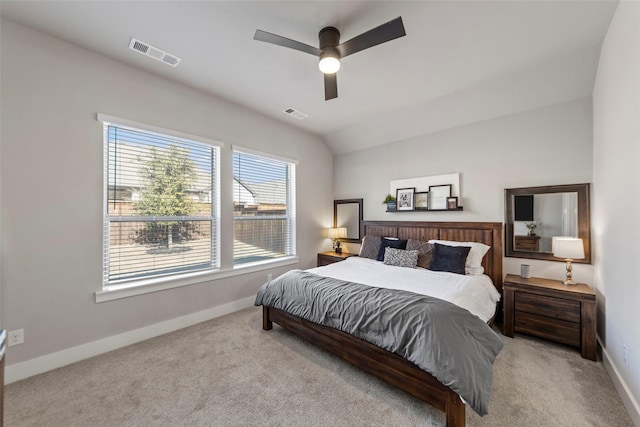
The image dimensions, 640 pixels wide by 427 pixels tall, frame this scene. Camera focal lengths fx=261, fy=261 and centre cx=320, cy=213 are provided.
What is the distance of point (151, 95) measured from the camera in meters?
2.96

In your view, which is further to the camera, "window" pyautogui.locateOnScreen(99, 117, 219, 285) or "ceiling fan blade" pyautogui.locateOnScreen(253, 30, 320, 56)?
"window" pyautogui.locateOnScreen(99, 117, 219, 285)

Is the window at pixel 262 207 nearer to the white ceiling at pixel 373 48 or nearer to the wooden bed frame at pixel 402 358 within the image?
the white ceiling at pixel 373 48

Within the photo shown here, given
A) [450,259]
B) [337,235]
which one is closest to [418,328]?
[450,259]

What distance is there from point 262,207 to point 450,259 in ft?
Result: 9.20

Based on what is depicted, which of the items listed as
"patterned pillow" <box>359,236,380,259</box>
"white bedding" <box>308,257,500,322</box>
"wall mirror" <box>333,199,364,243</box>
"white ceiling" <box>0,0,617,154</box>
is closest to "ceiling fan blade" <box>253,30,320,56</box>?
"white ceiling" <box>0,0,617,154</box>

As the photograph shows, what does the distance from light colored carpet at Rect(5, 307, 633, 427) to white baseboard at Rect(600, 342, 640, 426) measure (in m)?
0.05

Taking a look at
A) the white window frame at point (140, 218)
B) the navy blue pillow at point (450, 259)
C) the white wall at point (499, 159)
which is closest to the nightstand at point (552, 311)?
the navy blue pillow at point (450, 259)

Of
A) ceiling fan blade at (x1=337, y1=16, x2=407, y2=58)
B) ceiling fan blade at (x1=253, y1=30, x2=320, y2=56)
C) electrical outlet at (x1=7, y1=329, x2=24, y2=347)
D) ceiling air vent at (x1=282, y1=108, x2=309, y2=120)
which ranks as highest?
ceiling air vent at (x1=282, y1=108, x2=309, y2=120)

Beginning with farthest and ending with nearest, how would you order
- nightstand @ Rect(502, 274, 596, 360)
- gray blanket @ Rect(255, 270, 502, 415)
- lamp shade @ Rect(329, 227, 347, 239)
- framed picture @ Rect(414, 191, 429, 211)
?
lamp shade @ Rect(329, 227, 347, 239)
framed picture @ Rect(414, 191, 429, 211)
nightstand @ Rect(502, 274, 596, 360)
gray blanket @ Rect(255, 270, 502, 415)

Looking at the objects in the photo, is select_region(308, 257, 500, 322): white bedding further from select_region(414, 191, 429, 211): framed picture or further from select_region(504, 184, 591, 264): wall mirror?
select_region(414, 191, 429, 211): framed picture

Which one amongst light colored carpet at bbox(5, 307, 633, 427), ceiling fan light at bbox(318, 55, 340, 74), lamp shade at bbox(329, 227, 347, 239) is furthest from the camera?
lamp shade at bbox(329, 227, 347, 239)

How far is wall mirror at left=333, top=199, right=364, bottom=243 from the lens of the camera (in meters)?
5.01

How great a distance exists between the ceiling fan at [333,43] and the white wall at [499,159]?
2.36m

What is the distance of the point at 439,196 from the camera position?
402 cm
